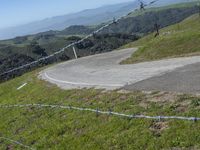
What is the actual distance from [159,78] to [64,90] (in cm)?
758

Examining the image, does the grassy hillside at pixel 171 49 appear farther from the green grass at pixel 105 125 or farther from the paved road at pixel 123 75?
the green grass at pixel 105 125

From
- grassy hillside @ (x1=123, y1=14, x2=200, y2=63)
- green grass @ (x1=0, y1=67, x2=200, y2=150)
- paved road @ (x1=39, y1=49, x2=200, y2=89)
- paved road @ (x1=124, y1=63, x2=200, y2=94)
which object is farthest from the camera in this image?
grassy hillside @ (x1=123, y1=14, x2=200, y2=63)

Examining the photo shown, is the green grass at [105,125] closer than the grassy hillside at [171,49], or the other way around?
the green grass at [105,125]

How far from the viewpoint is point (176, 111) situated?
14.3 metres

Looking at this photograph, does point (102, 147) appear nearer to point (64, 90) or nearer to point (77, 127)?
point (77, 127)

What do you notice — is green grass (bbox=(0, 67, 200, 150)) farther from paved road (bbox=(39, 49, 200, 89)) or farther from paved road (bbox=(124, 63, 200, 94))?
paved road (bbox=(39, 49, 200, 89))

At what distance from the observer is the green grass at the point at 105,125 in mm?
12734

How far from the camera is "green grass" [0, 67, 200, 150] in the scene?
501 inches

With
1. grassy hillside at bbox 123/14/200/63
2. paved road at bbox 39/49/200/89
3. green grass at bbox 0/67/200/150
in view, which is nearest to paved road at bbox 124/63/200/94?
green grass at bbox 0/67/200/150

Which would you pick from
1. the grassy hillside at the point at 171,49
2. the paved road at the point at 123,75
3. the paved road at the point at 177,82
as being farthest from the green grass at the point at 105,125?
the grassy hillside at the point at 171,49

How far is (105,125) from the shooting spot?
51.8 ft

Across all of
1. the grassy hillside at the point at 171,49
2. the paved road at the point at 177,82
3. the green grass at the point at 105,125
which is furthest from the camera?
the grassy hillside at the point at 171,49

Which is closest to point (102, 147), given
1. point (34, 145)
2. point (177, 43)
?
point (34, 145)

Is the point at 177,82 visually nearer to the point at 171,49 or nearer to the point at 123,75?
the point at 123,75
